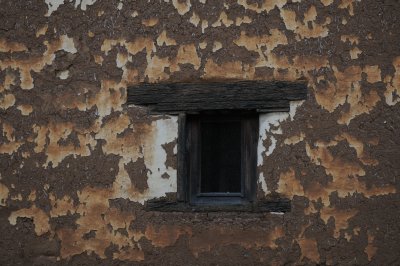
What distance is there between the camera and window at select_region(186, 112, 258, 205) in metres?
3.54

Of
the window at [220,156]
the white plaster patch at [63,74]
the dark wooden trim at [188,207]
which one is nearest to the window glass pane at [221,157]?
the window at [220,156]

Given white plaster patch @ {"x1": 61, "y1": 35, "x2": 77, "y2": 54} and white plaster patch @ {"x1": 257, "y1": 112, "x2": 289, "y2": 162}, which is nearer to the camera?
white plaster patch @ {"x1": 257, "y1": 112, "x2": 289, "y2": 162}

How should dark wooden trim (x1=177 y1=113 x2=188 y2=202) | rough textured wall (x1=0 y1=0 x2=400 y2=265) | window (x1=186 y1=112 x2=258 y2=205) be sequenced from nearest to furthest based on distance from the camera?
rough textured wall (x1=0 y1=0 x2=400 y2=265) < dark wooden trim (x1=177 y1=113 x2=188 y2=202) < window (x1=186 y1=112 x2=258 y2=205)

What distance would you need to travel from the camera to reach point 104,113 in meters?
3.48

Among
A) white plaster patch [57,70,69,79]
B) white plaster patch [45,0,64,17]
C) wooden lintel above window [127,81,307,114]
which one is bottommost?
wooden lintel above window [127,81,307,114]

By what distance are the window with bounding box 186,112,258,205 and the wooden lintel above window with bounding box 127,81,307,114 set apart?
0.13 m

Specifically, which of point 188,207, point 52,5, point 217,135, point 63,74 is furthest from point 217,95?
point 52,5

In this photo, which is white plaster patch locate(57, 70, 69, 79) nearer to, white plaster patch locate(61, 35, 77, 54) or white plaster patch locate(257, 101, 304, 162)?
white plaster patch locate(61, 35, 77, 54)

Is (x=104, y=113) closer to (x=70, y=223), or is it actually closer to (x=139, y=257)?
(x=70, y=223)

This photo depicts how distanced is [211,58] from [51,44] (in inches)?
43.1

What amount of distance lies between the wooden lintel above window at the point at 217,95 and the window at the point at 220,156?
127mm

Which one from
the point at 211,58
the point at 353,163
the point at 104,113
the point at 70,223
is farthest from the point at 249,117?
the point at 70,223

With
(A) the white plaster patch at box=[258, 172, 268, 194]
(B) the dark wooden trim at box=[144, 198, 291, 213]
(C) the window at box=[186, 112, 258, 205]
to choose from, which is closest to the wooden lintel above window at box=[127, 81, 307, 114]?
(C) the window at box=[186, 112, 258, 205]

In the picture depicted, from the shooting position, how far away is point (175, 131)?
3.46m
